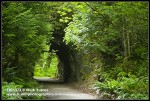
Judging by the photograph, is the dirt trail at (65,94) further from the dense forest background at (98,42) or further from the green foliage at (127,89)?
the green foliage at (127,89)

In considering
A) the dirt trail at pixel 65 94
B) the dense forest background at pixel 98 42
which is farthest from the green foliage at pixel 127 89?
the dirt trail at pixel 65 94

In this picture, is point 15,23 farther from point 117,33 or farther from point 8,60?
point 117,33

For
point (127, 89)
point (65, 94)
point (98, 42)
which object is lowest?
point (65, 94)

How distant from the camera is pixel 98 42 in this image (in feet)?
53.9

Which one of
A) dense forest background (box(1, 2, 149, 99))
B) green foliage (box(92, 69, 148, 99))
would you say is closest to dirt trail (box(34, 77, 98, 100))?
dense forest background (box(1, 2, 149, 99))

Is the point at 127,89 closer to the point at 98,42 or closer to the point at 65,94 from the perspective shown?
the point at 65,94

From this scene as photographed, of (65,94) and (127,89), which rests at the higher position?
(127,89)

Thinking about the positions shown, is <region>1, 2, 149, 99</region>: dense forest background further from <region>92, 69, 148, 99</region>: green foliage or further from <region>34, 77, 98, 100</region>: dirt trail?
<region>34, 77, 98, 100</region>: dirt trail

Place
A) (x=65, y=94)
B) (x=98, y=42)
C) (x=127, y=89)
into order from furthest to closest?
(x=98, y=42), (x=65, y=94), (x=127, y=89)

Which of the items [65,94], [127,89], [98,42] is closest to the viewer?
[127,89]

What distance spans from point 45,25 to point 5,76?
5.39 meters

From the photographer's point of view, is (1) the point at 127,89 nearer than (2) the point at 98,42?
Yes

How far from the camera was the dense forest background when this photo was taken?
11961 millimetres

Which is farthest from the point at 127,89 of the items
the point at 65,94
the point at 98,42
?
the point at 98,42
